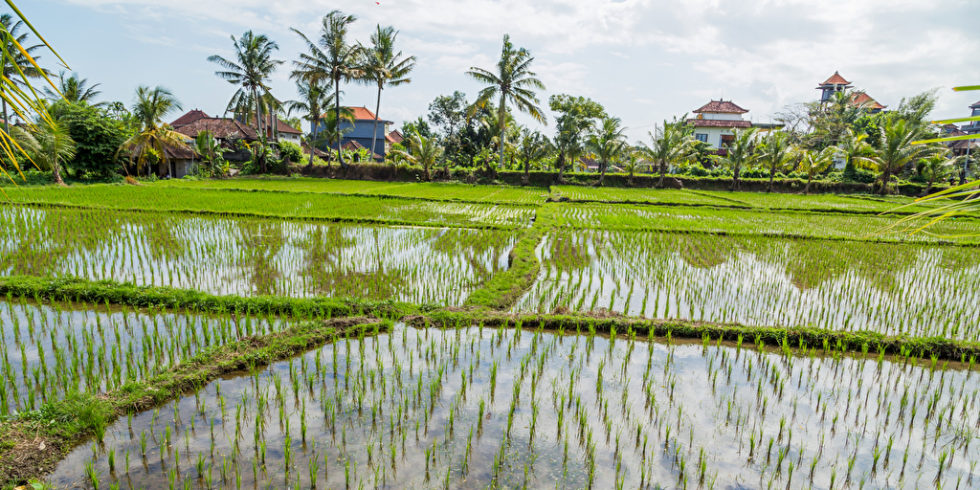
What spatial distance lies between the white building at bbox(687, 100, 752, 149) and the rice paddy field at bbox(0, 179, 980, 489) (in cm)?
3535

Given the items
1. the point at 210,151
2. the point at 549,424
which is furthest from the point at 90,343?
the point at 210,151

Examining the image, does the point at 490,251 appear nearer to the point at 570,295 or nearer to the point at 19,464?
the point at 570,295

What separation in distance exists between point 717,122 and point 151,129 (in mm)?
37512

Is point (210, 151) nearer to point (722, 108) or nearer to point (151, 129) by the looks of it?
point (151, 129)

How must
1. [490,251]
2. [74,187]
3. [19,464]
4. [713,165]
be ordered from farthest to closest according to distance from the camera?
[713,165], [74,187], [490,251], [19,464]

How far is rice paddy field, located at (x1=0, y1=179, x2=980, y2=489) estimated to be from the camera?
9.87ft

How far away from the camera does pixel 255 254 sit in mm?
7746

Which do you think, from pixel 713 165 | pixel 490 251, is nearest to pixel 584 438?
pixel 490 251

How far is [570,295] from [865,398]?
2830 millimetres

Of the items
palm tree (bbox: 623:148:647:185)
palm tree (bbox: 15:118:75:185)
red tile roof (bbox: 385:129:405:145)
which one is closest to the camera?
palm tree (bbox: 15:118:75:185)

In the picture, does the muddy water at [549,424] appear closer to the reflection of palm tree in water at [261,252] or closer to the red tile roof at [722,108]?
the reflection of palm tree in water at [261,252]

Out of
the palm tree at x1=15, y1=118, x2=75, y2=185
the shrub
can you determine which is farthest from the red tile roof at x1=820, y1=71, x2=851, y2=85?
the palm tree at x1=15, y1=118, x2=75, y2=185

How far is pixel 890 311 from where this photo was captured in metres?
5.94

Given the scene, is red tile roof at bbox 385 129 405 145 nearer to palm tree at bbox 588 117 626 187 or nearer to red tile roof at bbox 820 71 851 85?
palm tree at bbox 588 117 626 187
